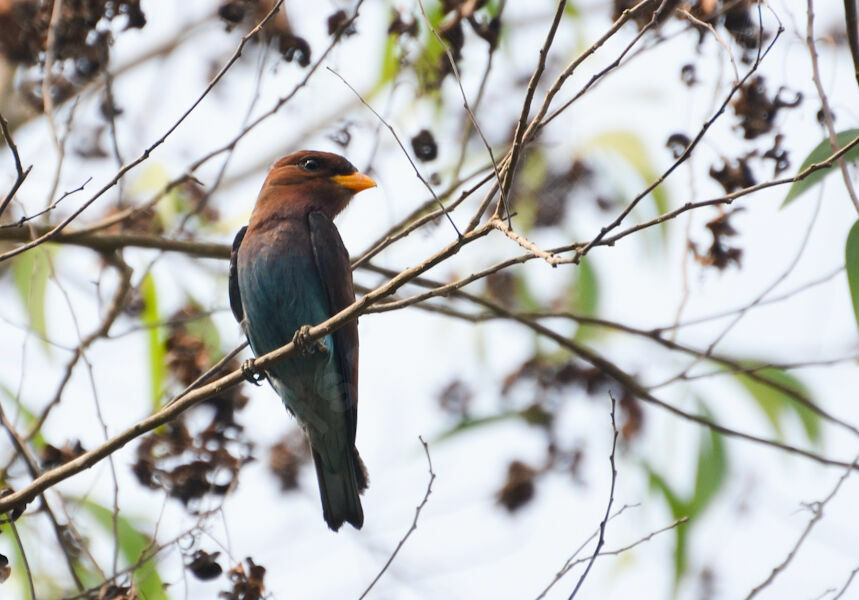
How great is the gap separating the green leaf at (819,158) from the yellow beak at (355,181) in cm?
188

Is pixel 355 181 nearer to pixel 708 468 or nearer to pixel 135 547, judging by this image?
pixel 135 547

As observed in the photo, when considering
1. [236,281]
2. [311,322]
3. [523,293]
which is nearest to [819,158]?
[311,322]

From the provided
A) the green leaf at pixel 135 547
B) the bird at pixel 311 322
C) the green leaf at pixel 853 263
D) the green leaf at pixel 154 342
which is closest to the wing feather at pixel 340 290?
the bird at pixel 311 322

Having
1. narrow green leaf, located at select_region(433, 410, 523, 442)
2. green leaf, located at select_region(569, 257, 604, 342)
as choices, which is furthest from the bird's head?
green leaf, located at select_region(569, 257, 604, 342)

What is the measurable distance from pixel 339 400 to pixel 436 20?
1746 mm

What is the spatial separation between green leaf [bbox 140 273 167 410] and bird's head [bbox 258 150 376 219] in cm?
73

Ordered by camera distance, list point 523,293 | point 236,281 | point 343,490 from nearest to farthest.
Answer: point 343,490, point 236,281, point 523,293

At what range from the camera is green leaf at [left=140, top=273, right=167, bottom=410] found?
5246 mm

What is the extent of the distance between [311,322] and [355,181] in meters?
0.84

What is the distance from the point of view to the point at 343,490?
4.87m

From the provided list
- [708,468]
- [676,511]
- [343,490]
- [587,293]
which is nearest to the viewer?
[343,490]

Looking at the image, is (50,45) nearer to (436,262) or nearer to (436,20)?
(436,20)

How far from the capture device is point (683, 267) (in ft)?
14.8

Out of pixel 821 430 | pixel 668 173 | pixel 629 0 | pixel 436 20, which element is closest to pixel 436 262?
pixel 668 173
